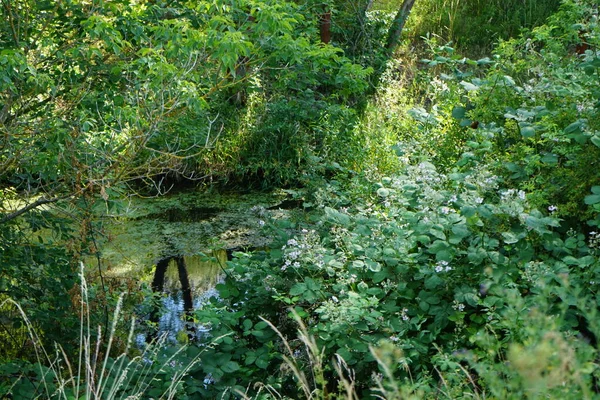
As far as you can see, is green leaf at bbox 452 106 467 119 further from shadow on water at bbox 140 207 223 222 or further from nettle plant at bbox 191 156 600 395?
shadow on water at bbox 140 207 223 222

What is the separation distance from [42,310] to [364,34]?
258 inches

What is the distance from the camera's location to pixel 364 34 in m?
9.71

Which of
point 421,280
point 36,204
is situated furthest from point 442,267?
point 36,204

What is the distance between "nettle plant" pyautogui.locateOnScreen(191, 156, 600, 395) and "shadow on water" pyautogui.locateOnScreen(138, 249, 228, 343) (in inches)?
63.6

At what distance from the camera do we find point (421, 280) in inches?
144

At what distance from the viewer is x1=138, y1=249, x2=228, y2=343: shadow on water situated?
5.54m

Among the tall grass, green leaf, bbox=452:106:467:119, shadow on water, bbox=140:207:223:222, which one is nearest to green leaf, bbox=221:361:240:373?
the tall grass

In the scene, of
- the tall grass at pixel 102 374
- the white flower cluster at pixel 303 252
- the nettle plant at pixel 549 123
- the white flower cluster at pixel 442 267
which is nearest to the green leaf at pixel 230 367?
the tall grass at pixel 102 374

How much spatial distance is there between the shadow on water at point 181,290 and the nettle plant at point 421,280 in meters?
1.62

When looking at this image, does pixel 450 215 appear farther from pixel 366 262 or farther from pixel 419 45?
pixel 419 45

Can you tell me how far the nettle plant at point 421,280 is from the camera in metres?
3.17

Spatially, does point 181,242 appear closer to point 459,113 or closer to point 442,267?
point 459,113

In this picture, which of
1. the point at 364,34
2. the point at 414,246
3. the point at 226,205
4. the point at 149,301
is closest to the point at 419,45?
the point at 364,34

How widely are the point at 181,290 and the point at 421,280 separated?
10.0ft
